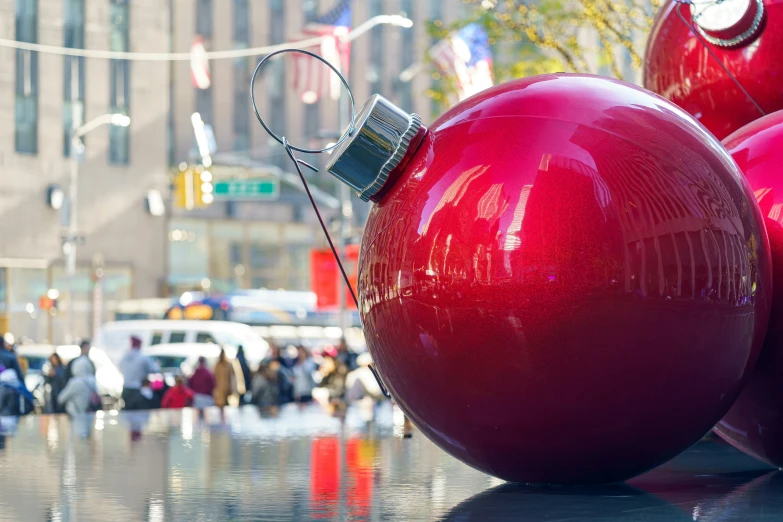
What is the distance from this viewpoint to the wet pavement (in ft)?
16.2

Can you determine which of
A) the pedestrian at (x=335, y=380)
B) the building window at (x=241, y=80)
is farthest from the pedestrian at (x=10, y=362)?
the building window at (x=241, y=80)

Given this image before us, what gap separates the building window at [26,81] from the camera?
155ft

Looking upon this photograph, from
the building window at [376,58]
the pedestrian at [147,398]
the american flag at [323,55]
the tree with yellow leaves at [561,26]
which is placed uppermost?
the building window at [376,58]

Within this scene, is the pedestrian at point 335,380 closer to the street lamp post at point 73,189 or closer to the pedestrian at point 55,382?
the pedestrian at point 55,382

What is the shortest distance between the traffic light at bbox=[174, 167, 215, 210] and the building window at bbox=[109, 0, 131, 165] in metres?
14.2

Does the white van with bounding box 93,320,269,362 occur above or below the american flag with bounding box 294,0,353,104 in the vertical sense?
below

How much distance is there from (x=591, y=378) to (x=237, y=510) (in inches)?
58.8

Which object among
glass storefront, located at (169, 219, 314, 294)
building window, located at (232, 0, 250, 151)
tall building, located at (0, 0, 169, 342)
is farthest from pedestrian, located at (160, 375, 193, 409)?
building window, located at (232, 0, 250, 151)

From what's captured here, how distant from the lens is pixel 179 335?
1277 inches

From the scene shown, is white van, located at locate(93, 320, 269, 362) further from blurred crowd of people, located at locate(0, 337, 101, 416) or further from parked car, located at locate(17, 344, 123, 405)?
blurred crowd of people, located at locate(0, 337, 101, 416)

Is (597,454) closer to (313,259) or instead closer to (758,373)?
(758,373)

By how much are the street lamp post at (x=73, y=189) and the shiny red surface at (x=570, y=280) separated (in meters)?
38.1

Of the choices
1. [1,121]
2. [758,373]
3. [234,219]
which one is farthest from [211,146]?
[758,373]

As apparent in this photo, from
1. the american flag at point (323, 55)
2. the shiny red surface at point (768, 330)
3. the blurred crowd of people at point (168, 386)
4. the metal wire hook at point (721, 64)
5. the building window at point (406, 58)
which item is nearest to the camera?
the shiny red surface at point (768, 330)
